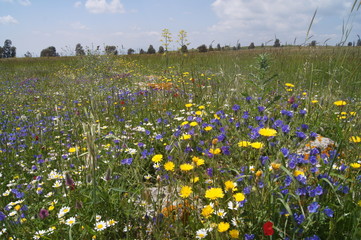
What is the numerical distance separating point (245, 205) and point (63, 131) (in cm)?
297

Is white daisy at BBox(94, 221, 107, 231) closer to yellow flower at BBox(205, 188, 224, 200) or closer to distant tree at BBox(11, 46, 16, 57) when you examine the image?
yellow flower at BBox(205, 188, 224, 200)

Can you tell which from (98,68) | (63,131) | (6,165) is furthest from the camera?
(98,68)

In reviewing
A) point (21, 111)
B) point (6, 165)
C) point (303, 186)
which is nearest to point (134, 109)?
point (6, 165)

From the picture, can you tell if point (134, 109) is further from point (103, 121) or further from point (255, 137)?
point (255, 137)

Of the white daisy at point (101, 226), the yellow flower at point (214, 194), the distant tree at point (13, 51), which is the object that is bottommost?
the white daisy at point (101, 226)

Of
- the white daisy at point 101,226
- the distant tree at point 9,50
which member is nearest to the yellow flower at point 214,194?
the white daisy at point 101,226

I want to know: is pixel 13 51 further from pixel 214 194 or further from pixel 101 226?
pixel 214 194

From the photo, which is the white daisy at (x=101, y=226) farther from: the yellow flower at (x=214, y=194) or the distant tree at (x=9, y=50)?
the distant tree at (x=9, y=50)

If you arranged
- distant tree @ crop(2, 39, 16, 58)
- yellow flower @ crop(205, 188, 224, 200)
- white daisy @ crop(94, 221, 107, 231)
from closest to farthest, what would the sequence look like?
yellow flower @ crop(205, 188, 224, 200) < white daisy @ crop(94, 221, 107, 231) < distant tree @ crop(2, 39, 16, 58)

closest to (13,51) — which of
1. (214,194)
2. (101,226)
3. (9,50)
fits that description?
(9,50)

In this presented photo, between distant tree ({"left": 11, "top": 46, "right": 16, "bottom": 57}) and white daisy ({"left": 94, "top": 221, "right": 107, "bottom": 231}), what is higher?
distant tree ({"left": 11, "top": 46, "right": 16, "bottom": 57})

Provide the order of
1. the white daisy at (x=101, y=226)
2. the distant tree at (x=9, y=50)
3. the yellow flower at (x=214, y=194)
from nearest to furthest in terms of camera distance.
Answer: the yellow flower at (x=214, y=194)
the white daisy at (x=101, y=226)
the distant tree at (x=9, y=50)

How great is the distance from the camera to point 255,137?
1756 mm

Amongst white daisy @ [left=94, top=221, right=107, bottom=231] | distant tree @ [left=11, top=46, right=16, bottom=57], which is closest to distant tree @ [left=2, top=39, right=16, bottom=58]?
distant tree @ [left=11, top=46, right=16, bottom=57]
